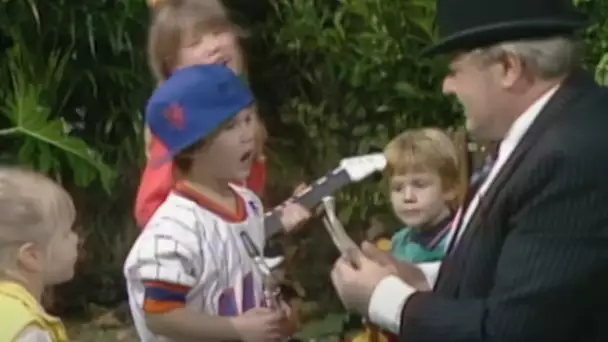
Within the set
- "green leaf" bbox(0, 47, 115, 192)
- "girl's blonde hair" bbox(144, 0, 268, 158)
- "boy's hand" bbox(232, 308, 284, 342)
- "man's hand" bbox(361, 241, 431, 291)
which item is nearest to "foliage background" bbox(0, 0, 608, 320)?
"green leaf" bbox(0, 47, 115, 192)

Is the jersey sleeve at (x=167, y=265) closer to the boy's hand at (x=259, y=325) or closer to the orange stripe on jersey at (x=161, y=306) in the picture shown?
the orange stripe on jersey at (x=161, y=306)

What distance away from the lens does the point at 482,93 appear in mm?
1859

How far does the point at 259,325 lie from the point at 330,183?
23.6 inches

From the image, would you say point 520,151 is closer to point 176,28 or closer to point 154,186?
point 154,186

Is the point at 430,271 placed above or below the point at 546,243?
below

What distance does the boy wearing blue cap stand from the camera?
2139mm

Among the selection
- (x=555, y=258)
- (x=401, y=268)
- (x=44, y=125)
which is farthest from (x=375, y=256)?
(x=44, y=125)

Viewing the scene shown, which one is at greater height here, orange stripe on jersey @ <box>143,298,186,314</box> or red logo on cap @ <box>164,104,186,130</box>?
red logo on cap @ <box>164,104,186,130</box>

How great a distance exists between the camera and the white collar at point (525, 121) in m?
1.83

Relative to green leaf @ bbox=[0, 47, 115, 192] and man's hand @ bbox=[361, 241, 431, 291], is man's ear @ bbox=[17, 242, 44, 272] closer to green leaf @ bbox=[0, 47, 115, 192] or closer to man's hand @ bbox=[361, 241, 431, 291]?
man's hand @ bbox=[361, 241, 431, 291]

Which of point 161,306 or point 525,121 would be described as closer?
point 525,121

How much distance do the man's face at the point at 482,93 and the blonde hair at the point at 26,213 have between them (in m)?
0.70

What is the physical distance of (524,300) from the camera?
1.71m

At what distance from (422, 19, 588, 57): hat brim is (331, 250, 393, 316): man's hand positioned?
407 mm
